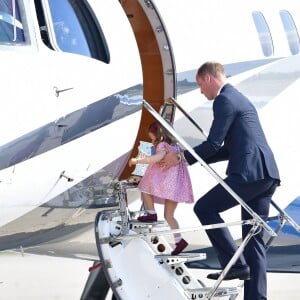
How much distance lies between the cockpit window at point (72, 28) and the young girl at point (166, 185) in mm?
873

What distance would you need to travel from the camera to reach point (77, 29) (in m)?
8.97

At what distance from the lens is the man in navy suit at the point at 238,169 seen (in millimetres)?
8781

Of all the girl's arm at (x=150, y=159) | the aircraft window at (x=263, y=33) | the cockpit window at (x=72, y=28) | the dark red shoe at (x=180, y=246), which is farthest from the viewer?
the aircraft window at (x=263, y=33)

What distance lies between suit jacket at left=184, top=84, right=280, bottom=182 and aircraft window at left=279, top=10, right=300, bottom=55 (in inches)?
132

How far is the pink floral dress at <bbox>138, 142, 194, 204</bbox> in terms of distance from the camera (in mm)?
9250

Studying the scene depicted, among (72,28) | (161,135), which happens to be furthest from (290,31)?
(72,28)

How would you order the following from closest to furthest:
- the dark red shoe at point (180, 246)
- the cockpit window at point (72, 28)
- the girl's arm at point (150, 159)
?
the cockpit window at point (72, 28) < the girl's arm at point (150, 159) < the dark red shoe at point (180, 246)

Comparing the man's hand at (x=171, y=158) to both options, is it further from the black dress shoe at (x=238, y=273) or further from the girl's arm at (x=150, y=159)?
the black dress shoe at (x=238, y=273)

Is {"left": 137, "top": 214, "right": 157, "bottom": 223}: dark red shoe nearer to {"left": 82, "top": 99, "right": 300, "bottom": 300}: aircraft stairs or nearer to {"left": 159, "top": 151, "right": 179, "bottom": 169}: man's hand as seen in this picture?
{"left": 82, "top": 99, "right": 300, "bottom": 300}: aircraft stairs

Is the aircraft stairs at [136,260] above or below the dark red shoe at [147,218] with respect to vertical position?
below

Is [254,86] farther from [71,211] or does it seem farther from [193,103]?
[71,211]

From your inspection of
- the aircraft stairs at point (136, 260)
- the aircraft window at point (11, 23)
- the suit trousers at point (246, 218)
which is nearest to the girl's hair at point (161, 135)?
the aircraft stairs at point (136, 260)

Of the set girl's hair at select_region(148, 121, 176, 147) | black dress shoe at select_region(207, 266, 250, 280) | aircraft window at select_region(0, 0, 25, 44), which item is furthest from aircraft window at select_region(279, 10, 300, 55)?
aircraft window at select_region(0, 0, 25, 44)

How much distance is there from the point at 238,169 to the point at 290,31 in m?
4.01
